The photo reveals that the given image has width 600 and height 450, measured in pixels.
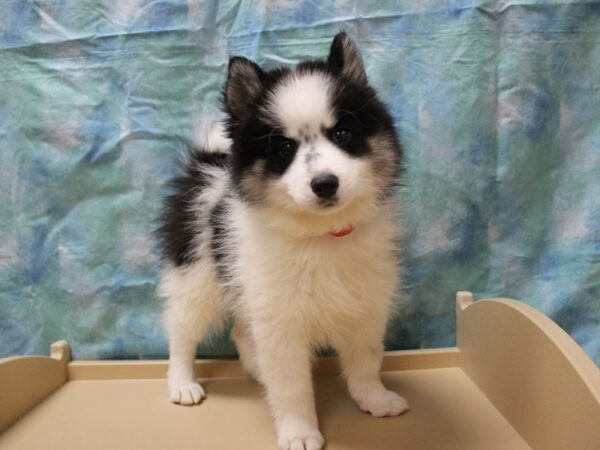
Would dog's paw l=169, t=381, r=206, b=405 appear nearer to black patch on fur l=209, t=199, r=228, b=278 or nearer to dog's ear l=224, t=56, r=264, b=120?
black patch on fur l=209, t=199, r=228, b=278

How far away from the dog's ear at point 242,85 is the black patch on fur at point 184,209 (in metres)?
0.44

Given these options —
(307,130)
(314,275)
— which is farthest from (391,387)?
(307,130)

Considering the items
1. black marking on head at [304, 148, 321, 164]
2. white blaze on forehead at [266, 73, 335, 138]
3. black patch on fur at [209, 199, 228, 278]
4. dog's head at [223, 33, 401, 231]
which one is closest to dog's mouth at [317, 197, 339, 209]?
dog's head at [223, 33, 401, 231]

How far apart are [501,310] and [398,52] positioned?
3.55ft

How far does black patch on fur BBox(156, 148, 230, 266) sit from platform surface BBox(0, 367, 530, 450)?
1.87 feet

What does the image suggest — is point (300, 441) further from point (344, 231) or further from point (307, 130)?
point (307, 130)

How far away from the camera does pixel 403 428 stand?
184 centimetres

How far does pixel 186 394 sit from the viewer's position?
2.12m

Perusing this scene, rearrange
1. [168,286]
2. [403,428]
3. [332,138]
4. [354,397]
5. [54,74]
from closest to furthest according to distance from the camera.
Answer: [332,138] → [403,428] → [354,397] → [168,286] → [54,74]

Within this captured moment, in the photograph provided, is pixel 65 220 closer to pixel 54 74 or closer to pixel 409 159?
pixel 54 74

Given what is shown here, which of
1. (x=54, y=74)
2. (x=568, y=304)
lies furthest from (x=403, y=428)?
(x=54, y=74)

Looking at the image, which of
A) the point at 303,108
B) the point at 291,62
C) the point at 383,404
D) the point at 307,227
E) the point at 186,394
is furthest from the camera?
the point at 291,62

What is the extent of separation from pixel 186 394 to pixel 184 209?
713mm

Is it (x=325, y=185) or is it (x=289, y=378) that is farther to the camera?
(x=289, y=378)
